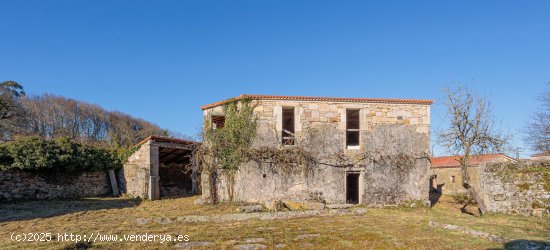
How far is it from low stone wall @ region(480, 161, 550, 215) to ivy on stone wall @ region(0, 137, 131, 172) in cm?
1710

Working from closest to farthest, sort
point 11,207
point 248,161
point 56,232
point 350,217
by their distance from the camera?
point 56,232
point 350,217
point 11,207
point 248,161

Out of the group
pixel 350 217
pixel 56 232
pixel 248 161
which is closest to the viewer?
pixel 56 232

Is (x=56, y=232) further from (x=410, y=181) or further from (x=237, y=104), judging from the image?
(x=410, y=181)

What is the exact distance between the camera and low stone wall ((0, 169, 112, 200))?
1485 cm

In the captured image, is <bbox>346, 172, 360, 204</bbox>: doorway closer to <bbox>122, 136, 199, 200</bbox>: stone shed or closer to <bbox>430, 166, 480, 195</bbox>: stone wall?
<bbox>122, 136, 199, 200</bbox>: stone shed

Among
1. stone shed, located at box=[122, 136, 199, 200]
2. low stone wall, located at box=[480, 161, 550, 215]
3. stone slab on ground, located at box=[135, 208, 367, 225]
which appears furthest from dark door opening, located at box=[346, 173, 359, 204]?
stone shed, located at box=[122, 136, 199, 200]

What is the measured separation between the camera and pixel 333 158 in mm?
14352

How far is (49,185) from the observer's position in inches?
634

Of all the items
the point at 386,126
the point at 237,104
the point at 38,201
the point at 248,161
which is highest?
the point at 237,104

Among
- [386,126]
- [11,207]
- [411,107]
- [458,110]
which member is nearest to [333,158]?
[386,126]

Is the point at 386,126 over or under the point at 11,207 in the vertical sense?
over

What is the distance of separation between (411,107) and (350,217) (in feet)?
21.2

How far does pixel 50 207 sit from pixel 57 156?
3.33 meters

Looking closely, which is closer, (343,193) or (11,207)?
(11,207)
